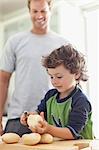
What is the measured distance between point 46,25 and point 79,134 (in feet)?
1.96

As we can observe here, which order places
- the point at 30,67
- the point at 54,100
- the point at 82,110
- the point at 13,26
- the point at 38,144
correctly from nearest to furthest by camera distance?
the point at 38,144
the point at 82,110
the point at 54,100
the point at 30,67
the point at 13,26

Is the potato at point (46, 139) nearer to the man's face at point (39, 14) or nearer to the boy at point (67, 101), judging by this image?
the boy at point (67, 101)

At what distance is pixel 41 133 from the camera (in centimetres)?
93

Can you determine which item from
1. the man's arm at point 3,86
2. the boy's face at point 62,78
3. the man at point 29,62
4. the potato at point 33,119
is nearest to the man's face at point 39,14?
the man at point 29,62

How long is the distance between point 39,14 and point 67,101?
1.66ft

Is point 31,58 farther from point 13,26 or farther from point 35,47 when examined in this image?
point 13,26

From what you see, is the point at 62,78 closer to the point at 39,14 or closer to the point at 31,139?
the point at 31,139

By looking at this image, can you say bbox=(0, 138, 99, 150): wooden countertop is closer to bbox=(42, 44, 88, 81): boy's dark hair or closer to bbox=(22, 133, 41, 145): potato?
bbox=(22, 133, 41, 145): potato

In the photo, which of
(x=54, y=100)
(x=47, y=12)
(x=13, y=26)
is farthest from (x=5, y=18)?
(x=54, y=100)

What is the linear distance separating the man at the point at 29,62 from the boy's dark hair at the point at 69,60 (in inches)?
9.8

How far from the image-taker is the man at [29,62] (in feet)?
4.39

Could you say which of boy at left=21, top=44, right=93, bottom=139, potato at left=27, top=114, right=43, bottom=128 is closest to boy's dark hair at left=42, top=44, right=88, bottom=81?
boy at left=21, top=44, right=93, bottom=139

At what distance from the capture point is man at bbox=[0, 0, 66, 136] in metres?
1.34

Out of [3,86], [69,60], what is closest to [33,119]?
[69,60]
